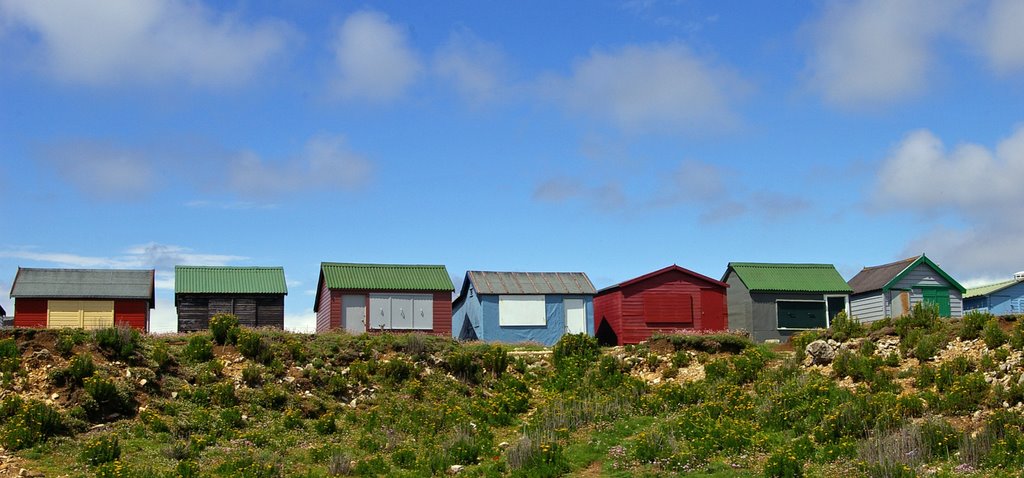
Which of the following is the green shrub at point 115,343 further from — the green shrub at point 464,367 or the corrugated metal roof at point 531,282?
the corrugated metal roof at point 531,282

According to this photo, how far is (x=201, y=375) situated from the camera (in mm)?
26562

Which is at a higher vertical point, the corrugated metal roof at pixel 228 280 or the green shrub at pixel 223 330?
the corrugated metal roof at pixel 228 280

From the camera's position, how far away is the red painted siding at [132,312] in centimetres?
4081

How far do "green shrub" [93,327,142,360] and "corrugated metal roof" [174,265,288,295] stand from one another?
1457 centimetres

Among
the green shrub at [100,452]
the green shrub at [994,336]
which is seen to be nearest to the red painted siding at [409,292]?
the green shrub at [100,452]

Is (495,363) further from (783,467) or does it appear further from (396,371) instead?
(783,467)

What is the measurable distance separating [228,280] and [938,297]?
34.5 metres

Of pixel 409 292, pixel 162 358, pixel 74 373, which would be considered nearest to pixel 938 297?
pixel 409 292

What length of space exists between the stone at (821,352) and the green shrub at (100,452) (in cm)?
1931

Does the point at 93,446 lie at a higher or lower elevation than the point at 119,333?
lower

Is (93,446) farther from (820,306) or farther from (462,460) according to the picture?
(820,306)

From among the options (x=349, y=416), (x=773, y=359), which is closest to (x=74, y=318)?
(x=349, y=416)

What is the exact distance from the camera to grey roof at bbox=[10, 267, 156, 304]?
4022cm

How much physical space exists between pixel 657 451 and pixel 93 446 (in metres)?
12.5
